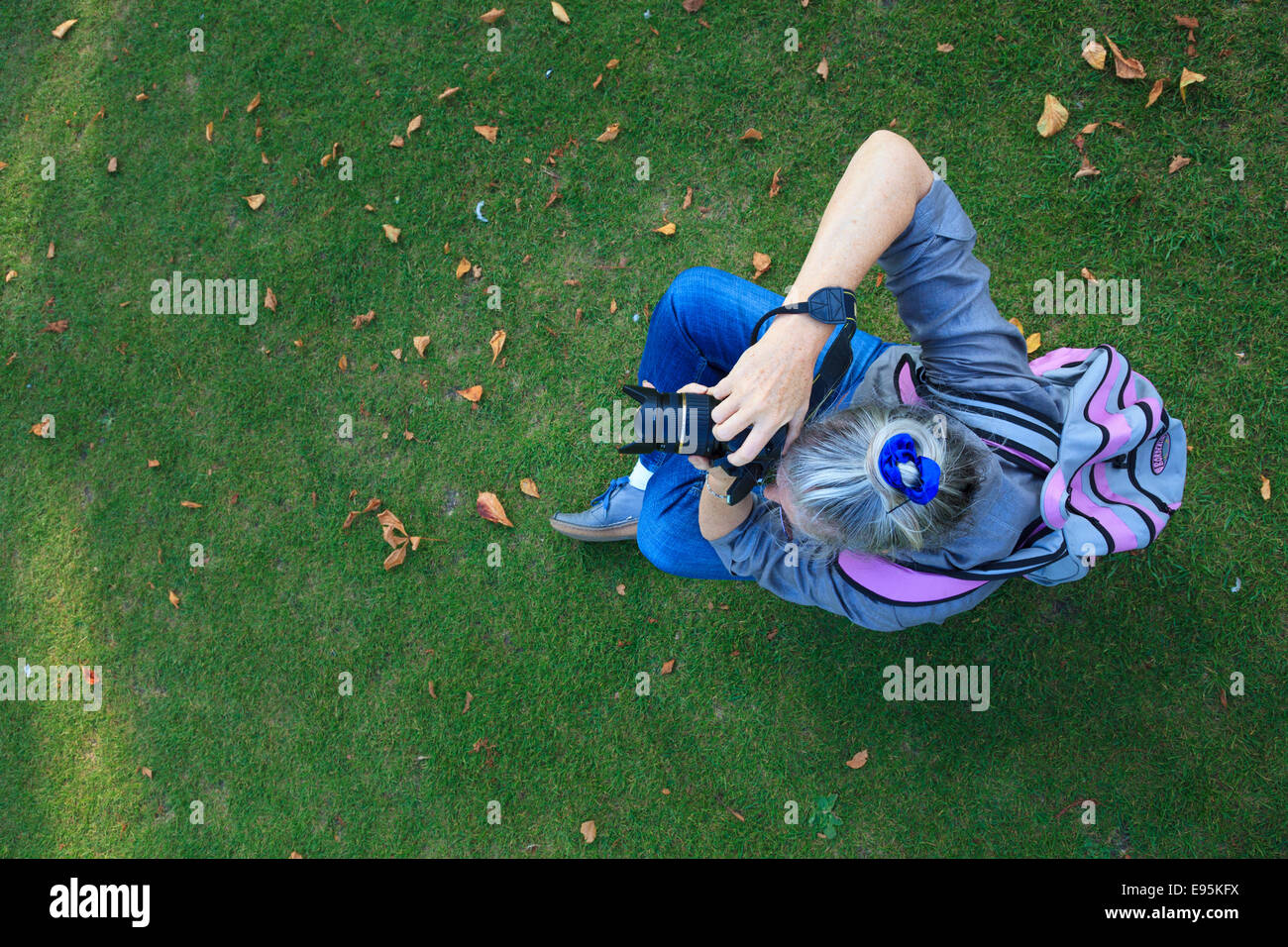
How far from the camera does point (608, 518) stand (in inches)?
148

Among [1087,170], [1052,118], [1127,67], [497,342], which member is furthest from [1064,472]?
[1127,67]

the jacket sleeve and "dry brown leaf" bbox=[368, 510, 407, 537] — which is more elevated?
A: the jacket sleeve

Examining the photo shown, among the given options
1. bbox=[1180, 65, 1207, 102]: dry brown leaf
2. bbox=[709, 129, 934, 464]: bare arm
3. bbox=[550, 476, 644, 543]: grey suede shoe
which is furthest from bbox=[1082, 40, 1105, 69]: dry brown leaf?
bbox=[550, 476, 644, 543]: grey suede shoe

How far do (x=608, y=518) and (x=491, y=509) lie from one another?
702mm

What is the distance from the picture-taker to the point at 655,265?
400 cm

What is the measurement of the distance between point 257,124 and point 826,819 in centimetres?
519

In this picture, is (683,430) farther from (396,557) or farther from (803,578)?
(396,557)

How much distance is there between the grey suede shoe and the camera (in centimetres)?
371

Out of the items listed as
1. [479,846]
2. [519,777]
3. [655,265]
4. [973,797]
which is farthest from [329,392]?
[973,797]

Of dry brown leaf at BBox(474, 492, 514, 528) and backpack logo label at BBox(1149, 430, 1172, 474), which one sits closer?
backpack logo label at BBox(1149, 430, 1172, 474)

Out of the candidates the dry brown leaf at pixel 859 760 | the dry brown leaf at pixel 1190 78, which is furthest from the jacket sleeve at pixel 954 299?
the dry brown leaf at pixel 1190 78

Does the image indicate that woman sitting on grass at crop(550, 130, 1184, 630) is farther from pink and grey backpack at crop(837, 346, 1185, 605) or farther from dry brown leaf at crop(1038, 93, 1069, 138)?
dry brown leaf at crop(1038, 93, 1069, 138)

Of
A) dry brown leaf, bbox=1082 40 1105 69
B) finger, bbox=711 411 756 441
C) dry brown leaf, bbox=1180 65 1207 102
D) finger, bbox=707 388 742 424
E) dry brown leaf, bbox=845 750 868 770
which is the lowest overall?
dry brown leaf, bbox=845 750 868 770

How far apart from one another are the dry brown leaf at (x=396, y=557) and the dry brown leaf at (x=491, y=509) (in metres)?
0.49
